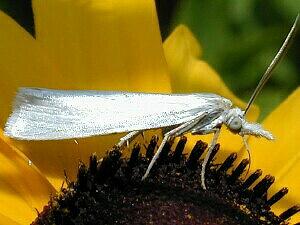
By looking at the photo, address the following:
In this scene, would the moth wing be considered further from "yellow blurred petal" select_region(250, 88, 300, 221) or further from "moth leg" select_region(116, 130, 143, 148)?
"yellow blurred petal" select_region(250, 88, 300, 221)

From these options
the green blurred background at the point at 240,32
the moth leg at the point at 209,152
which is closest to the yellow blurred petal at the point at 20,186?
the moth leg at the point at 209,152

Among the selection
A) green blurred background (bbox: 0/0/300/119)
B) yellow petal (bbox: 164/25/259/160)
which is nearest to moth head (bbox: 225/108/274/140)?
yellow petal (bbox: 164/25/259/160)

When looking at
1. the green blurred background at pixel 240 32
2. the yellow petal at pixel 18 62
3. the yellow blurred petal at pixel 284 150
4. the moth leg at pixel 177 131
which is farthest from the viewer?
the green blurred background at pixel 240 32

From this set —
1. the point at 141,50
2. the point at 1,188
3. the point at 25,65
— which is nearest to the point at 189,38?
the point at 141,50

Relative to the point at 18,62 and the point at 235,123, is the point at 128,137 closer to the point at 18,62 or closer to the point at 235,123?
the point at 235,123

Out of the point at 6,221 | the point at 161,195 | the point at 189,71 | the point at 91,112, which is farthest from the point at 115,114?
the point at 189,71

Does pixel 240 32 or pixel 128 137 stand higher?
pixel 240 32

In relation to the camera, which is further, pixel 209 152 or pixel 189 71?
pixel 189 71

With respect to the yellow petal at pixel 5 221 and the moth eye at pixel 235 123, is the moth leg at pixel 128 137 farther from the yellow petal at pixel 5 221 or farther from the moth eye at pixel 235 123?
the yellow petal at pixel 5 221
